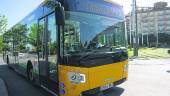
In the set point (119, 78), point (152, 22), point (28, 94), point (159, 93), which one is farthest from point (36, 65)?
point (152, 22)

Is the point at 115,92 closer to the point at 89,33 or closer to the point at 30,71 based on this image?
the point at 89,33

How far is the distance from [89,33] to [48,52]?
1676mm

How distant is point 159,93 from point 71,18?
13.3 ft

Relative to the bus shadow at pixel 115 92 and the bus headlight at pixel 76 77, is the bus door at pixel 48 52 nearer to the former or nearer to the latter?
the bus headlight at pixel 76 77

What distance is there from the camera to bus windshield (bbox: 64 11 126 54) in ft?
24.5

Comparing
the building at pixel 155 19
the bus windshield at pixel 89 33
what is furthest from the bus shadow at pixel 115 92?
the building at pixel 155 19

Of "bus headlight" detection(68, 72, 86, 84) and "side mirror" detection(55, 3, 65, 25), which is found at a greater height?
"side mirror" detection(55, 3, 65, 25)

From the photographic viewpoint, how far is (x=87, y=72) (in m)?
7.40

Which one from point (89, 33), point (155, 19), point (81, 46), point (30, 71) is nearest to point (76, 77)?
point (81, 46)

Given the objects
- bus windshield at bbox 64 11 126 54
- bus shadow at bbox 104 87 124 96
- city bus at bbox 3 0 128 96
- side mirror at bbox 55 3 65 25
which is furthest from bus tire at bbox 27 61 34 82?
side mirror at bbox 55 3 65 25

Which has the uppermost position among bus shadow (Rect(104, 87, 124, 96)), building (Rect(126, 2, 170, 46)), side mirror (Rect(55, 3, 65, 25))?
building (Rect(126, 2, 170, 46))

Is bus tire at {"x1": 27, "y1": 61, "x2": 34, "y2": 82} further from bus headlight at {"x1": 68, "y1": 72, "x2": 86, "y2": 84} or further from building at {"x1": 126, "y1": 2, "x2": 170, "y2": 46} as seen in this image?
building at {"x1": 126, "y1": 2, "x2": 170, "y2": 46}

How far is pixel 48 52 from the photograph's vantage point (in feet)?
28.5

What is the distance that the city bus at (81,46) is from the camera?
7.39 meters
